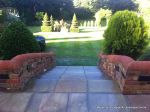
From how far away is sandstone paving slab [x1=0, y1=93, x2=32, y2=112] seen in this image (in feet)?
13.1

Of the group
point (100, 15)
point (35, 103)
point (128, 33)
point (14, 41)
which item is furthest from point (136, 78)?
point (100, 15)

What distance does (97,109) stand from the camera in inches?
155

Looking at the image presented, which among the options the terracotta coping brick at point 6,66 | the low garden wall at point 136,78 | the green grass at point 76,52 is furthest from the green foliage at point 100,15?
the low garden wall at point 136,78

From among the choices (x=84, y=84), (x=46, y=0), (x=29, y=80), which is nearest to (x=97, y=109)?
(x=84, y=84)

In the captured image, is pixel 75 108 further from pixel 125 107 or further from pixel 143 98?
pixel 143 98

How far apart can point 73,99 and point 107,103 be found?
503 millimetres

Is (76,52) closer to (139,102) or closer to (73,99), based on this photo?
(73,99)

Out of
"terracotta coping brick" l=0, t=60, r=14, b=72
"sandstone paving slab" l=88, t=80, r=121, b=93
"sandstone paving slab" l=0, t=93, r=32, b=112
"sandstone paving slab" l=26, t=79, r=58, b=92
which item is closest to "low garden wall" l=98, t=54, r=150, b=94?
"sandstone paving slab" l=88, t=80, r=121, b=93

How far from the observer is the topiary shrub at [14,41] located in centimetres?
698

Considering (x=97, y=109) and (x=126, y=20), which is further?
(x=126, y=20)

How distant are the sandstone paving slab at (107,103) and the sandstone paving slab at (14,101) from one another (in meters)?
0.92

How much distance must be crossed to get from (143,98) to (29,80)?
224 centimetres

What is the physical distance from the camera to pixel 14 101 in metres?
4.29

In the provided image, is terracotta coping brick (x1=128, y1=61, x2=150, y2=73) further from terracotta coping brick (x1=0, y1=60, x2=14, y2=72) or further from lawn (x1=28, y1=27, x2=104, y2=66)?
lawn (x1=28, y1=27, x2=104, y2=66)
